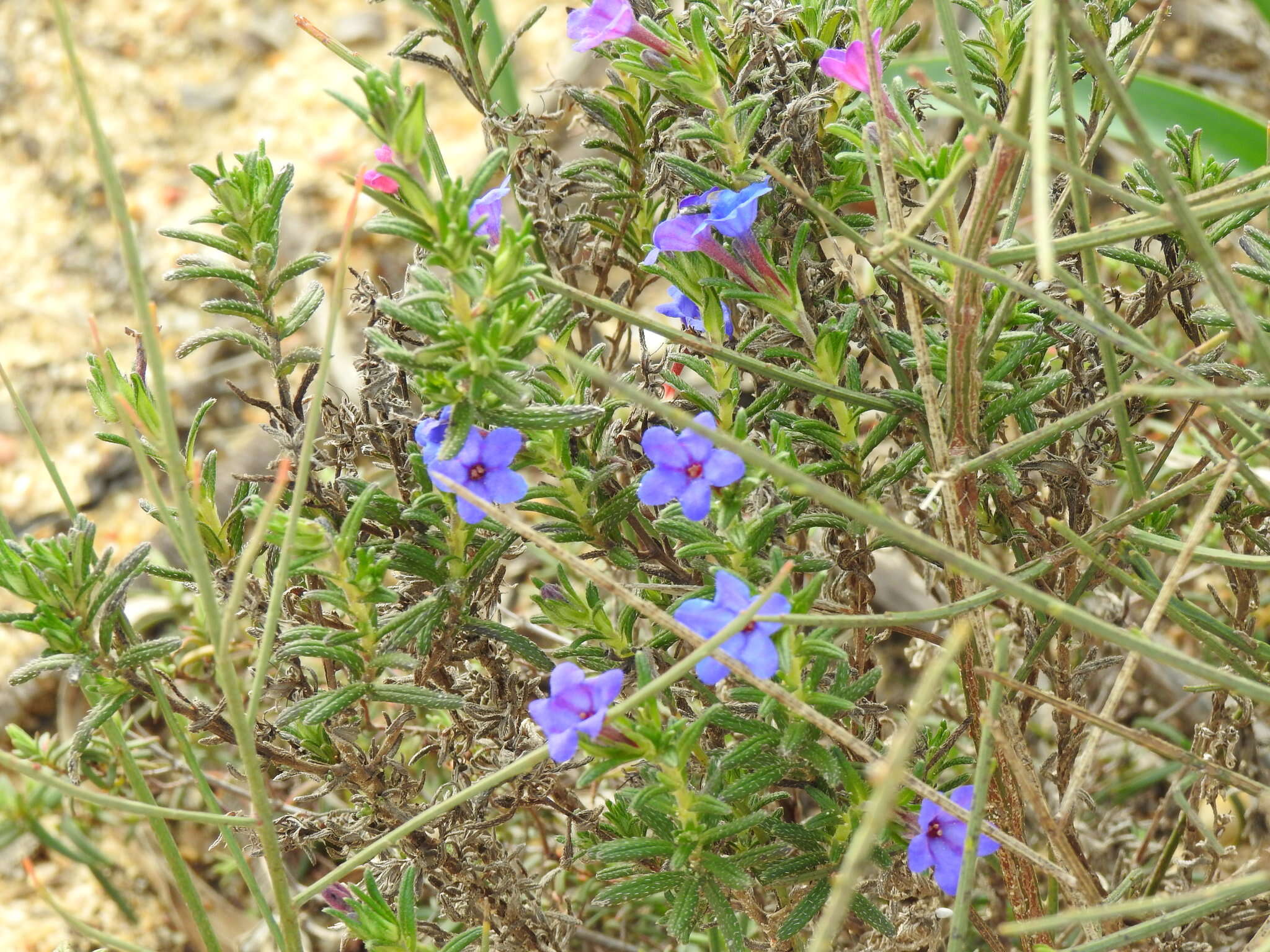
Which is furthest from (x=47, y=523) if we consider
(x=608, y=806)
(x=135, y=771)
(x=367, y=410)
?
(x=608, y=806)

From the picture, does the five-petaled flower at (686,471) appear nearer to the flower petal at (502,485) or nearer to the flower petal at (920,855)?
the flower petal at (502,485)

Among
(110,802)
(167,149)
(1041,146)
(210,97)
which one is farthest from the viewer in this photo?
(210,97)

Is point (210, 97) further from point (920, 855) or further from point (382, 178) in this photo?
point (920, 855)

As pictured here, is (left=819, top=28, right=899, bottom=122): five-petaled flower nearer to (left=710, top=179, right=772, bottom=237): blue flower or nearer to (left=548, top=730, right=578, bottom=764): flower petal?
(left=710, top=179, right=772, bottom=237): blue flower

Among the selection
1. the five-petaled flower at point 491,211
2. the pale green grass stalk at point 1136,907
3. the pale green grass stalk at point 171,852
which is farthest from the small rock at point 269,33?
the pale green grass stalk at point 1136,907

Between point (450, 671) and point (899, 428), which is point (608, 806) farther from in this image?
point (899, 428)

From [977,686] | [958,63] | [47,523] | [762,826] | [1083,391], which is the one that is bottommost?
[762,826]

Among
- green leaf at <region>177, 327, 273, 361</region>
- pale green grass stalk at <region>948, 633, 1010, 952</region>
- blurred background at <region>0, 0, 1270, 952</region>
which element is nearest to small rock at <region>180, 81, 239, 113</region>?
blurred background at <region>0, 0, 1270, 952</region>

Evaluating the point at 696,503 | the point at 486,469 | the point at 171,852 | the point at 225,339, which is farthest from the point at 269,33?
the point at 696,503
